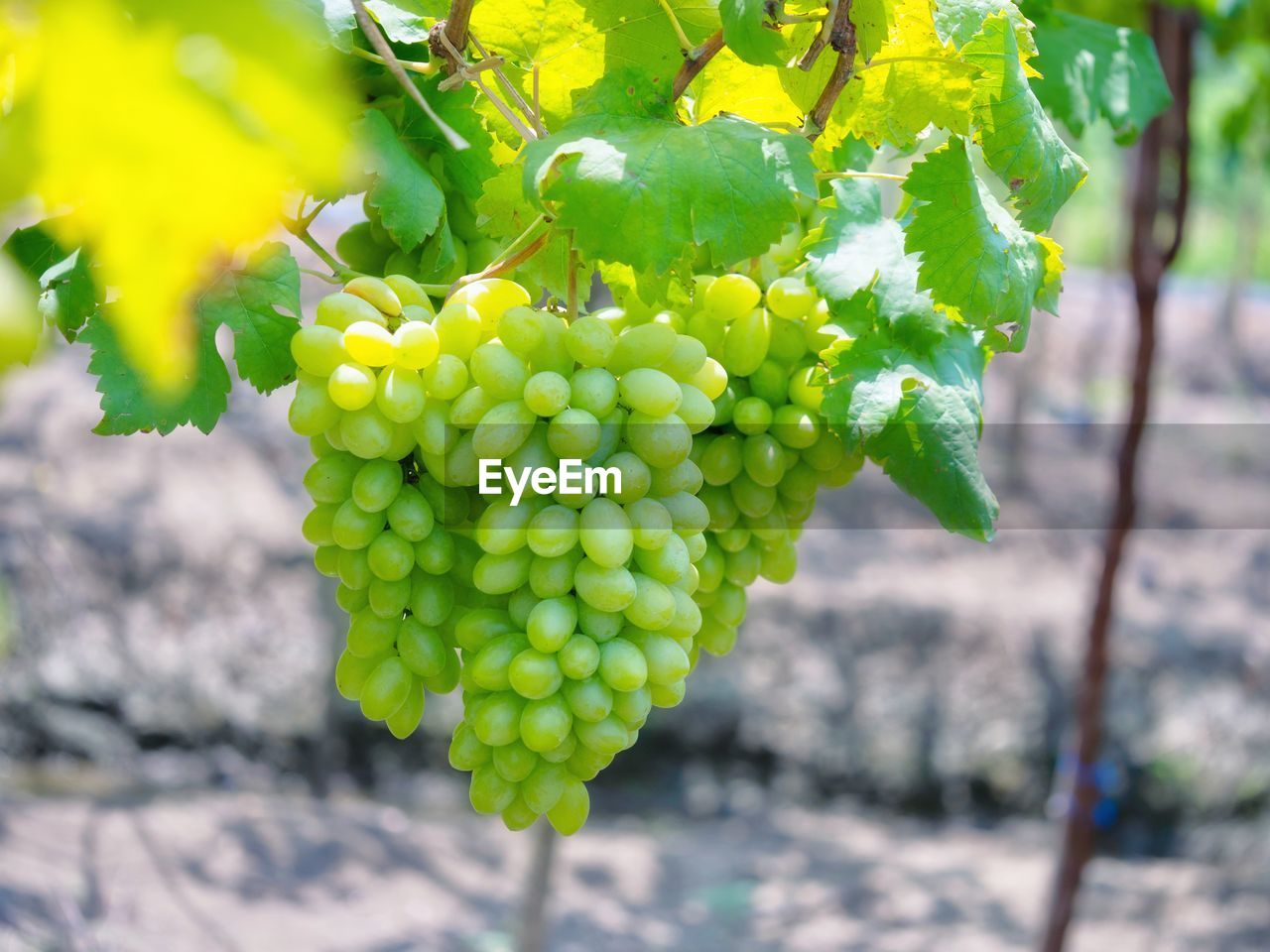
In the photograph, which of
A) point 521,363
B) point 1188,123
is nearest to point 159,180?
point 521,363

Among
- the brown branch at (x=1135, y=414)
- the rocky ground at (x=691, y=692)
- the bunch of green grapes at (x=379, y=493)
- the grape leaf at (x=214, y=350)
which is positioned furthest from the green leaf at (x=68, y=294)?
the rocky ground at (x=691, y=692)

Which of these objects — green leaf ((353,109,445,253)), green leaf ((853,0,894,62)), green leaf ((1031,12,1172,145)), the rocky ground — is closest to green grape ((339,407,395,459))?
green leaf ((353,109,445,253))

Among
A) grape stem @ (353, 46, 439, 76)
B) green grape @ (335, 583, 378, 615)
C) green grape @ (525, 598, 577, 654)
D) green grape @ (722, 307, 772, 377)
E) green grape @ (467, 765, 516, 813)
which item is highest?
grape stem @ (353, 46, 439, 76)

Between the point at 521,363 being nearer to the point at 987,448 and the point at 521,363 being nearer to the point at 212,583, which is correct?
the point at 212,583

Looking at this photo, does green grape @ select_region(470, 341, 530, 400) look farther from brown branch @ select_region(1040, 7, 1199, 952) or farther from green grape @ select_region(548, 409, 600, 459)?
brown branch @ select_region(1040, 7, 1199, 952)

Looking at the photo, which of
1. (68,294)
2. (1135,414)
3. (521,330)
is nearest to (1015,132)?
(521,330)
